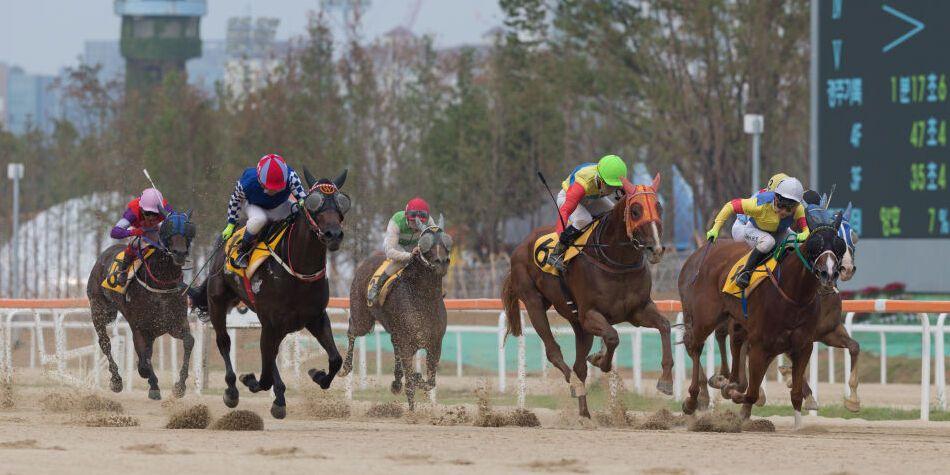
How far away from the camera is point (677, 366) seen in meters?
15.2

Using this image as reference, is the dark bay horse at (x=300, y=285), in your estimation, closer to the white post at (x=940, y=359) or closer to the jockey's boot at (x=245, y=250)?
the jockey's boot at (x=245, y=250)

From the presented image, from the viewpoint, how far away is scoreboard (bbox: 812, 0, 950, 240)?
818 inches

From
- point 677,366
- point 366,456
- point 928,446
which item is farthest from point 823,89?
point 366,456

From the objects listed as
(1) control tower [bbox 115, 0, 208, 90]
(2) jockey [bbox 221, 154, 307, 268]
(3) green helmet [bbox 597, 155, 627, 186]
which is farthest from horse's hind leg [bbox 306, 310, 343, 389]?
(1) control tower [bbox 115, 0, 208, 90]

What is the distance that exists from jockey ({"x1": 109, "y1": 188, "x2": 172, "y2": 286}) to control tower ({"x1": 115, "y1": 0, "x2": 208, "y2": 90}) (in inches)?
2716

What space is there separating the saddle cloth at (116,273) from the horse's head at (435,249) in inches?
92.7

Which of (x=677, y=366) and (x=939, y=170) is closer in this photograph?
(x=677, y=366)

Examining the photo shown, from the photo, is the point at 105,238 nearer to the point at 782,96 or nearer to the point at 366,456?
the point at 782,96

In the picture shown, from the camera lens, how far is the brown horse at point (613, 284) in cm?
1156

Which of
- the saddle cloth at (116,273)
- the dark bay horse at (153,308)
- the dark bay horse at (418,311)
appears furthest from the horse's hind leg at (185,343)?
the dark bay horse at (418,311)

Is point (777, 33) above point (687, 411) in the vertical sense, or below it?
above

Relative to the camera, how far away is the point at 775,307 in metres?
11.3

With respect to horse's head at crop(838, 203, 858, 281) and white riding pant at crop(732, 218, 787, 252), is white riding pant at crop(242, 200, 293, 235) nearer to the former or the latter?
white riding pant at crop(732, 218, 787, 252)

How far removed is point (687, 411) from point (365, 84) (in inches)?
973
